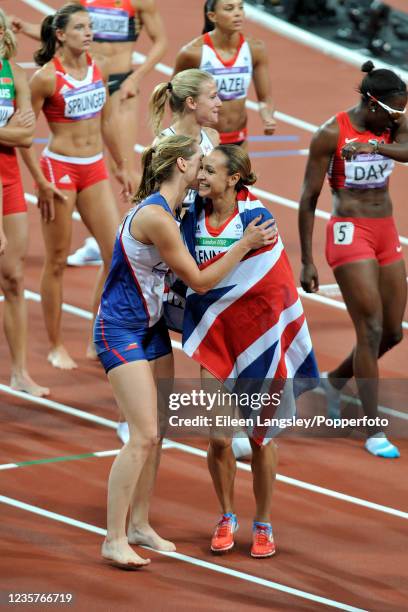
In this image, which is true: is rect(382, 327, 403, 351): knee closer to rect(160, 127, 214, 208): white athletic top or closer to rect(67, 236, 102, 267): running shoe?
rect(160, 127, 214, 208): white athletic top

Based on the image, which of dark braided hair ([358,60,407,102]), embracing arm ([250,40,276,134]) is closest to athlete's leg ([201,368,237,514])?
dark braided hair ([358,60,407,102])

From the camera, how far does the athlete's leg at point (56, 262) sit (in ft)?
31.7

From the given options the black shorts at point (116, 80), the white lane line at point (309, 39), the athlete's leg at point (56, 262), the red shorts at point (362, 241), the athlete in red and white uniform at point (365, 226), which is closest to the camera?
the athlete in red and white uniform at point (365, 226)

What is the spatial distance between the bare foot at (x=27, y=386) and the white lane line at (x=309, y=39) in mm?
9859

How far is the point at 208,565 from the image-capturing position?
Result: 23.5 ft

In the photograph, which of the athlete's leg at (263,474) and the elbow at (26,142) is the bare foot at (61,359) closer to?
the elbow at (26,142)

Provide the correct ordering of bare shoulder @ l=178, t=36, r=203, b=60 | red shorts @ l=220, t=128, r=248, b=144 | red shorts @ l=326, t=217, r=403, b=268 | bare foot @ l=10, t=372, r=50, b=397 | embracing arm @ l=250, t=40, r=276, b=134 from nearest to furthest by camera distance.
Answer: red shorts @ l=326, t=217, r=403, b=268 → bare foot @ l=10, t=372, r=50, b=397 → red shorts @ l=220, t=128, r=248, b=144 → bare shoulder @ l=178, t=36, r=203, b=60 → embracing arm @ l=250, t=40, r=276, b=134

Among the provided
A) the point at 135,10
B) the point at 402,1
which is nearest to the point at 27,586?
the point at 135,10

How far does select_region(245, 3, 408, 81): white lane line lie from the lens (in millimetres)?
18656

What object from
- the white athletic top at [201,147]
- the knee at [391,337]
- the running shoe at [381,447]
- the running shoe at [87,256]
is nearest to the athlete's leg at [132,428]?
the white athletic top at [201,147]

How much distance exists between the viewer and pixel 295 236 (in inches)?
511

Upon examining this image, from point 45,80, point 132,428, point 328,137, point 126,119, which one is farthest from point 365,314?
point 126,119

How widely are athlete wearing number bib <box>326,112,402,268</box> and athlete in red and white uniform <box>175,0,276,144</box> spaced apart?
191cm

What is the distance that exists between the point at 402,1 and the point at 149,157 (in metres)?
15.5
